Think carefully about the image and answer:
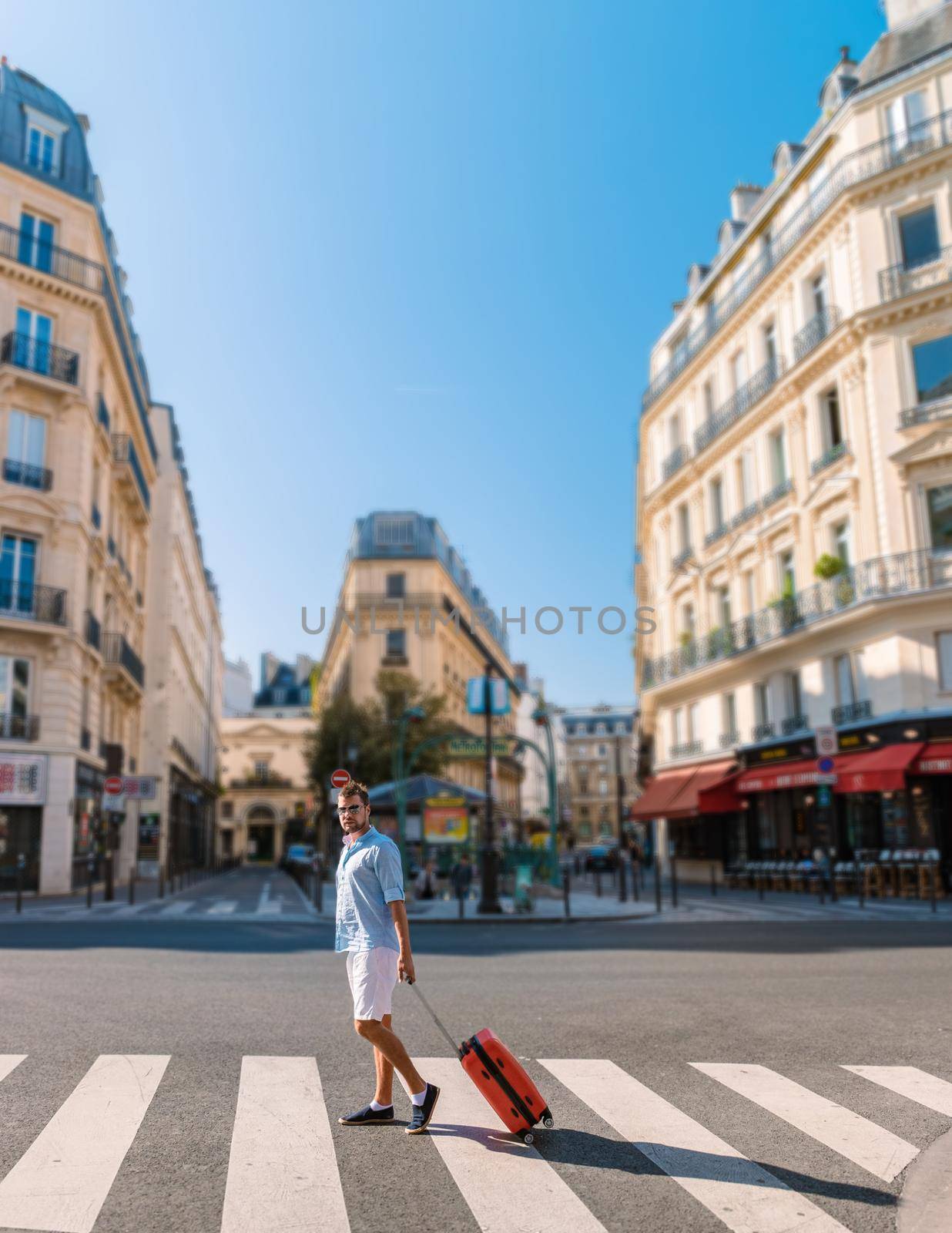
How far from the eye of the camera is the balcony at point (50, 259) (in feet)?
91.4

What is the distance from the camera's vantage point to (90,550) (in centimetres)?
3027

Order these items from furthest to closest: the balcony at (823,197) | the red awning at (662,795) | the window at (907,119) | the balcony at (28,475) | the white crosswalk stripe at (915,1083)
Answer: the red awning at (662,795), the balcony at (28,475), the window at (907,119), the balcony at (823,197), the white crosswalk stripe at (915,1083)

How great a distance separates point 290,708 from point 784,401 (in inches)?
3612

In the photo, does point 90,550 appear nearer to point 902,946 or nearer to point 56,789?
point 56,789

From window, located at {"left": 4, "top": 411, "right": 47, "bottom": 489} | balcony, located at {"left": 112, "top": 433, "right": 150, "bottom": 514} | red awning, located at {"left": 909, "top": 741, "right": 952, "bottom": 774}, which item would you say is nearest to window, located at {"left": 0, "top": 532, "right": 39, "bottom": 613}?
window, located at {"left": 4, "top": 411, "right": 47, "bottom": 489}

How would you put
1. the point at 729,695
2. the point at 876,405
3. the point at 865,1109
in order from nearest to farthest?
the point at 865,1109 → the point at 876,405 → the point at 729,695

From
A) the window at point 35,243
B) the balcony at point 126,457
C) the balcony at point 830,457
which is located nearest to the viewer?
the balcony at point 830,457

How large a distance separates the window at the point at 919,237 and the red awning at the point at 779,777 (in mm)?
12104

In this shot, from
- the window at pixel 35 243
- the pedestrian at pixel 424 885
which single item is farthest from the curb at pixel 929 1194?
the window at pixel 35 243

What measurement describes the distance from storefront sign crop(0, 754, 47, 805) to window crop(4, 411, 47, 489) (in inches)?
271

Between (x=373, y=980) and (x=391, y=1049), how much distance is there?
32 centimetres

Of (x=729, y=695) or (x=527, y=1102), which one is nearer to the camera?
(x=527, y=1102)

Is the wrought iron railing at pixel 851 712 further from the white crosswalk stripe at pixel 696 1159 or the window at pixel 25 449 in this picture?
the window at pixel 25 449

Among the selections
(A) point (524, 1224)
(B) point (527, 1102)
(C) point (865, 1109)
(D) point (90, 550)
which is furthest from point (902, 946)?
(D) point (90, 550)
